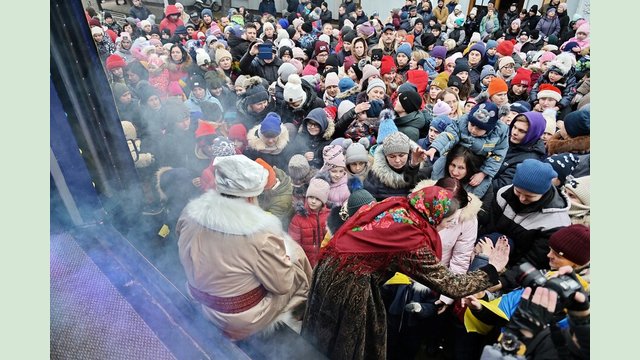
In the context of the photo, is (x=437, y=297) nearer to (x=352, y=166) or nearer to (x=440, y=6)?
(x=352, y=166)

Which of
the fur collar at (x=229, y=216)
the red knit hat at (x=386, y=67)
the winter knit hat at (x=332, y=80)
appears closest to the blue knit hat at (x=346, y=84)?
the winter knit hat at (x=332, y=80)

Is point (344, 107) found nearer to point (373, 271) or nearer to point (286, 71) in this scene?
point (286, 71)

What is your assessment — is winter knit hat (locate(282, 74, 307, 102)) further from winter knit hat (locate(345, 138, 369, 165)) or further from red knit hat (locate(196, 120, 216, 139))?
winter knit hat (locate(345, 138, 369, 165))

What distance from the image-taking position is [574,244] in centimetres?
180

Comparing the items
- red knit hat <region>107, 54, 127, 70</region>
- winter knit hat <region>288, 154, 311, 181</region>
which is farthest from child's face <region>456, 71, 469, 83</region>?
red knit hat <region>107, 54, 127, 70</region>

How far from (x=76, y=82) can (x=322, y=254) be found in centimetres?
153

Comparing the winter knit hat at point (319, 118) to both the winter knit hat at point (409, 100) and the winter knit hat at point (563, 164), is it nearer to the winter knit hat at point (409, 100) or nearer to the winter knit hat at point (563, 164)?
the winter knit hat at point (409, 100)

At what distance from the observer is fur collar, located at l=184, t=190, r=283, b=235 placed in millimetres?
1783

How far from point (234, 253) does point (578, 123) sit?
9.67 feet

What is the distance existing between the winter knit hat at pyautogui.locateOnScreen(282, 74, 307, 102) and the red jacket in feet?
6.70

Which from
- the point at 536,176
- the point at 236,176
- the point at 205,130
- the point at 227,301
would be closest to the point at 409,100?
the point at 536,176

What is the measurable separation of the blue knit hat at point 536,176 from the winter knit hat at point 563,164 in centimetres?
59

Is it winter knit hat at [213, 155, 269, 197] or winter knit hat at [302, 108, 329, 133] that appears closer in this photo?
winter knit hat at [213, 155, 269, 197]

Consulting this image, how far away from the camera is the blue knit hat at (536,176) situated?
2.31 meters
